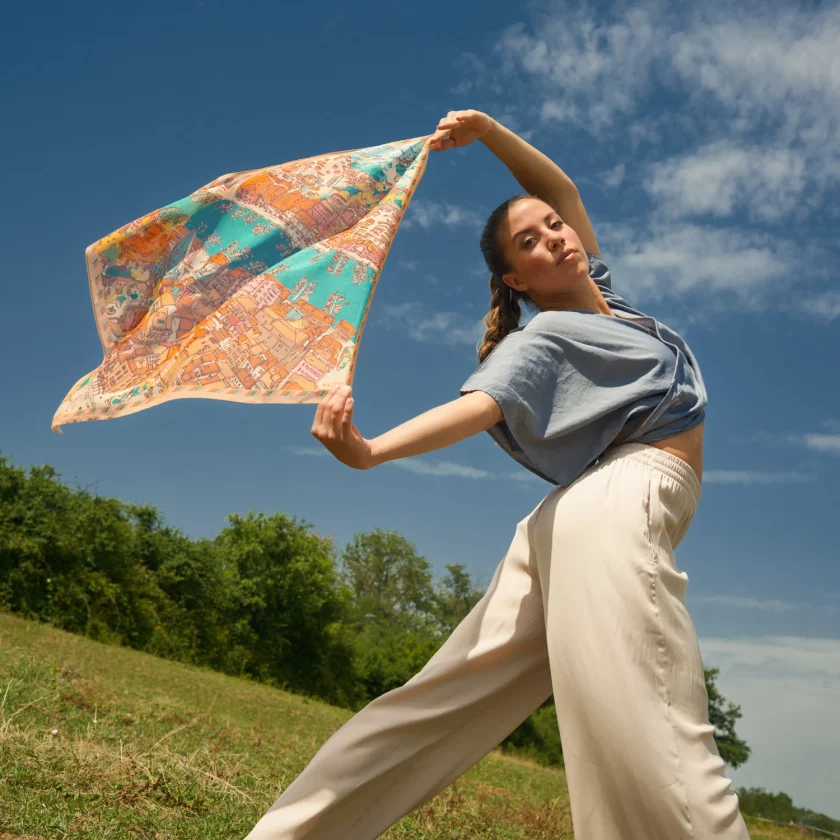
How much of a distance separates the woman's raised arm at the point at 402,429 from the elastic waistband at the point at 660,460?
403mm

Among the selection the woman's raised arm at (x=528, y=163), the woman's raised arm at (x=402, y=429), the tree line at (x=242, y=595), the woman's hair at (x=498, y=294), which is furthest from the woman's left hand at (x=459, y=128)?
the tree line at (x=242, y=595)

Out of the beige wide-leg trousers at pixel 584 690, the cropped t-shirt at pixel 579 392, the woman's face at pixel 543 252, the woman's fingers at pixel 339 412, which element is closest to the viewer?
the woman's fingers at pixel 339 412

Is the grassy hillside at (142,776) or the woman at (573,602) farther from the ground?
the woman at (573,602)

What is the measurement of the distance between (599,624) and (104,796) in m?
2.47

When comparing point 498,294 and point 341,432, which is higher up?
point 498,294

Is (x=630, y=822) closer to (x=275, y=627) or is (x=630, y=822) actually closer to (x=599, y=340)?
(x=599, y=340)

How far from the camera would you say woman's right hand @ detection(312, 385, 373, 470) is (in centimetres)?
191

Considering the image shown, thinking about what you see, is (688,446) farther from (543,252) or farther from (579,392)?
(543,252)

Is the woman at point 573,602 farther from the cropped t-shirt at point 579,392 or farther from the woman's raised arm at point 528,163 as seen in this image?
the woman's raised arm at point 528,163

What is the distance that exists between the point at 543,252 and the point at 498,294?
313mm

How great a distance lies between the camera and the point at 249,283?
2.74 meters

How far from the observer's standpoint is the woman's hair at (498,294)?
2820 mm

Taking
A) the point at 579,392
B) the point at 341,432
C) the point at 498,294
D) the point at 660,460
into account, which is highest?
the point at 498,294

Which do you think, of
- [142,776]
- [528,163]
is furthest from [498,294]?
[142,776]
